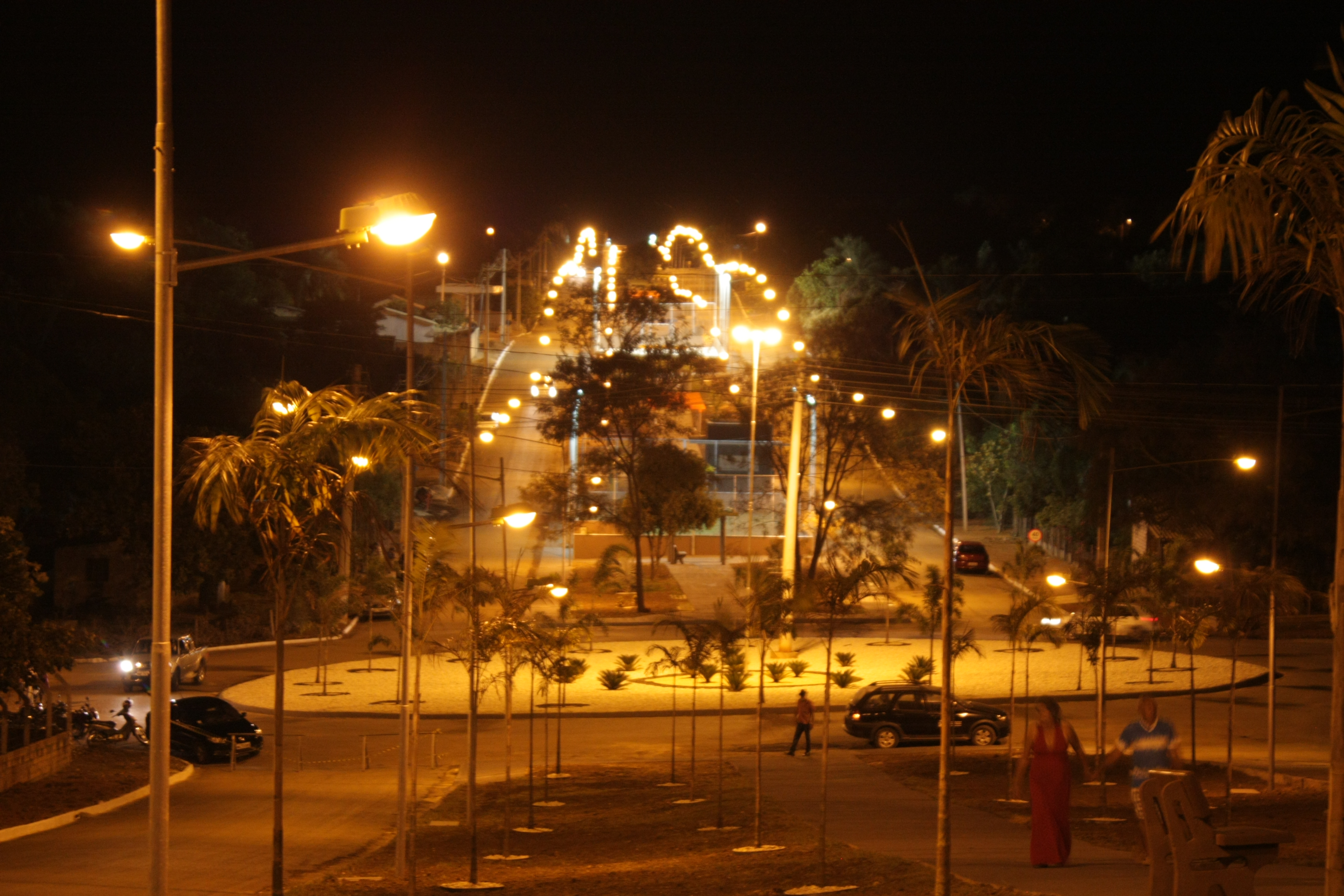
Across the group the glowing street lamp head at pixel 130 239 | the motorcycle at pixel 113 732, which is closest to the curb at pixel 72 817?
the motorcycle at pixel 113 732

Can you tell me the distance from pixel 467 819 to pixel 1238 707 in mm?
20607

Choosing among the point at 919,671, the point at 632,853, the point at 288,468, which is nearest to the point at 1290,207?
the point at 288,468

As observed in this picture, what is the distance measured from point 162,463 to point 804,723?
16255mm

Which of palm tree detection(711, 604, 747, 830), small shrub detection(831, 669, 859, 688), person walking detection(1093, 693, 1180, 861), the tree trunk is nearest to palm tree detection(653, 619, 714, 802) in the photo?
palm tree detection(711, 604, 747, 830)

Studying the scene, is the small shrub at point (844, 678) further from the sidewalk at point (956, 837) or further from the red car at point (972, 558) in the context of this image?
the red car at point (972, 558)

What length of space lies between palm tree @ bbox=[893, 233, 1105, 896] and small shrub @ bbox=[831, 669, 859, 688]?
12670mm

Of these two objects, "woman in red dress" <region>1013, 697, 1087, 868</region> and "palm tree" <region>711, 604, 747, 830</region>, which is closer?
"woman in red dress" <region>1013, 697, 1087, 868</region>

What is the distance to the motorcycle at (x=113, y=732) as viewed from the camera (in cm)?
2477

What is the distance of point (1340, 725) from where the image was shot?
6160 millimetres

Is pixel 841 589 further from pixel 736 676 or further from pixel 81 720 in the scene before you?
pixel 81 720

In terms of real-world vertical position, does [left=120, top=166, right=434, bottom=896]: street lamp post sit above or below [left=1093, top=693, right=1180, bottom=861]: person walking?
above

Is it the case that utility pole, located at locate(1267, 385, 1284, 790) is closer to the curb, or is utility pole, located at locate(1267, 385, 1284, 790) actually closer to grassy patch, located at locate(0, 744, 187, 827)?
the curb

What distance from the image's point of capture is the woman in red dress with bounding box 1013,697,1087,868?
11.1m

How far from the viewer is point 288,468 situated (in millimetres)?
10773
